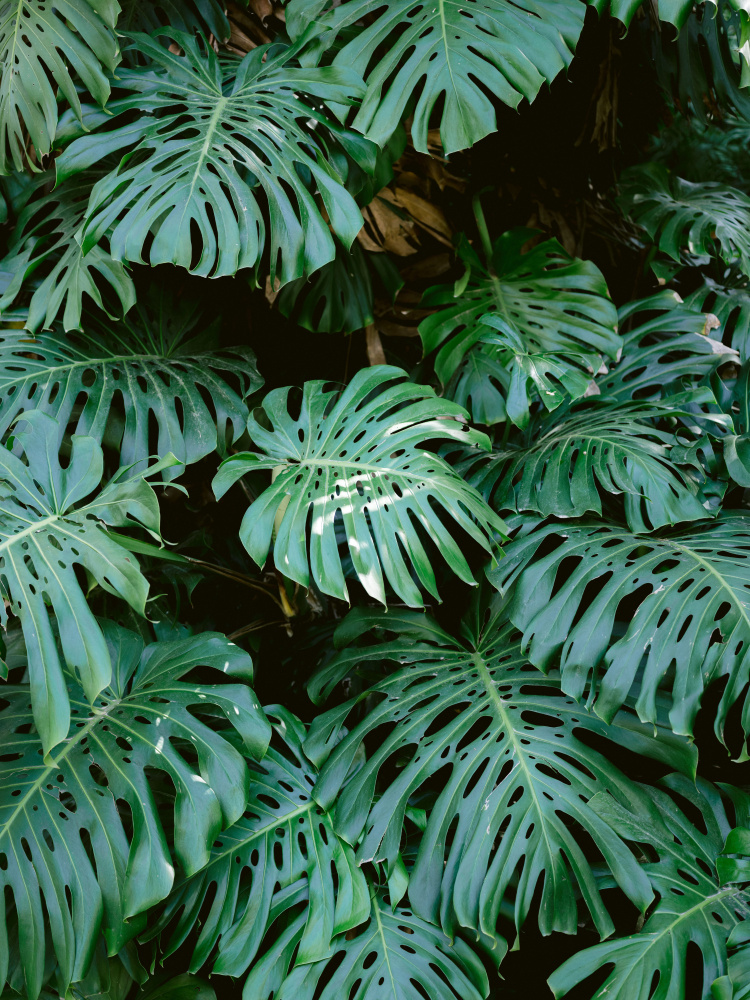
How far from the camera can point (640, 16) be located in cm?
179

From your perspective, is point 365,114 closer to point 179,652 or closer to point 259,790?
point 179,652

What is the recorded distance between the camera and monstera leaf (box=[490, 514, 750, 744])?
3.19ft

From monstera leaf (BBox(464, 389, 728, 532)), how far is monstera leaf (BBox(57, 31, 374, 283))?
0.46 metres

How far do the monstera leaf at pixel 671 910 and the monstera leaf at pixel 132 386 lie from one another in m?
0.86

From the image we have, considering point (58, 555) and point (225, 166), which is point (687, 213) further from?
point (58, 555)

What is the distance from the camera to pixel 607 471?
119cm

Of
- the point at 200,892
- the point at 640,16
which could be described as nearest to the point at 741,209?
the point at 640,16

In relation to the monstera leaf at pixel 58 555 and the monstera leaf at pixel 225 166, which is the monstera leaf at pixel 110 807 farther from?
the monstera leaf at pixel 225 166

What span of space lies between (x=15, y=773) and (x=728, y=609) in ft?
3.13

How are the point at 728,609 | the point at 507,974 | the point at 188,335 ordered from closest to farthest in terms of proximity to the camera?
the point at 728,609 → the point at 507,974 → the point at 188,335

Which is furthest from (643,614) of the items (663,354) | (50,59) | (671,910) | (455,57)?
(50,59)

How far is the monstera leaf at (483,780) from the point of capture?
983 mm

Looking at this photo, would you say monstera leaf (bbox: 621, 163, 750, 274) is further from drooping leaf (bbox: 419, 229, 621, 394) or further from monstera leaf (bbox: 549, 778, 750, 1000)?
monstera leaf (bbox: 549, 778, 750, 1000)

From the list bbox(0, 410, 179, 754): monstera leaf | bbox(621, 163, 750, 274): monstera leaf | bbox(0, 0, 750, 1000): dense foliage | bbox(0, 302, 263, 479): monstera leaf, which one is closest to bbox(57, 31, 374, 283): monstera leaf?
bbox(0, 0, 750, 1000): dense foliage
